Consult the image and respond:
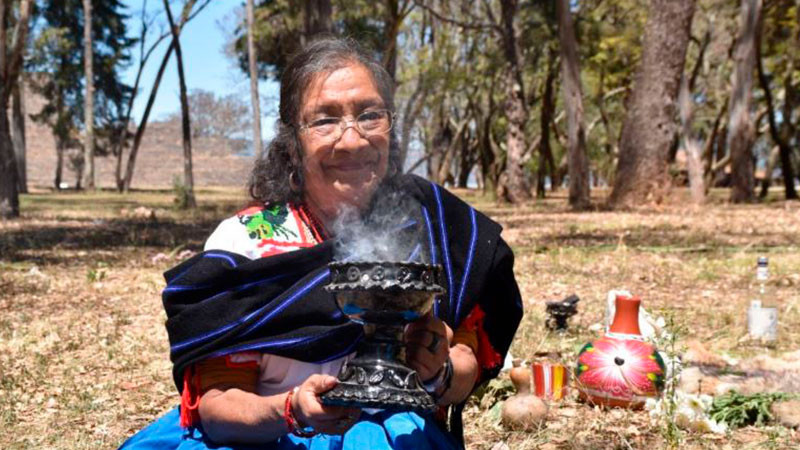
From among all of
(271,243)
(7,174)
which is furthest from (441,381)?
(7,174)

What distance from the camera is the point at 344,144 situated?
6.88 ft

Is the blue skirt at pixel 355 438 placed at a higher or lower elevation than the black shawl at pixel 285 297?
lower

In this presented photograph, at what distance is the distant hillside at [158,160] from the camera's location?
5244 cm

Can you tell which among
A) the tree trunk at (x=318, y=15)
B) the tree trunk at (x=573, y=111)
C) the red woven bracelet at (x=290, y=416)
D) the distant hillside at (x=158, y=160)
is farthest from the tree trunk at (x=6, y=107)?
the distant hillside at (x=158, y=160)

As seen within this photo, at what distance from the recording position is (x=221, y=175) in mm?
54406

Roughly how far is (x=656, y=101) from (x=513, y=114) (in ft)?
18.0

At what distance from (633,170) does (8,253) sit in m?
9.40

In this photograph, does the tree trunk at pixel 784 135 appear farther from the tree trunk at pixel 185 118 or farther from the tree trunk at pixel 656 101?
the tree trunk at pixel 185 118

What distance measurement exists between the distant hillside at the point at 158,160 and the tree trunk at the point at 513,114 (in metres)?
29.6

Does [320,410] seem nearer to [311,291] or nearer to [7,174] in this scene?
[311,291]

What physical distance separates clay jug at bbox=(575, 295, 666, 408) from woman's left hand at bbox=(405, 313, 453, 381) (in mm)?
1891

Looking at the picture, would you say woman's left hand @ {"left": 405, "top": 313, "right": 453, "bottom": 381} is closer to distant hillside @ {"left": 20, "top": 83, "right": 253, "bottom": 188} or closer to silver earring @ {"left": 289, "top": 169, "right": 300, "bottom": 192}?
silver earring @ {"left": 289, "top": 169, "right": 300, "bottom": 192}

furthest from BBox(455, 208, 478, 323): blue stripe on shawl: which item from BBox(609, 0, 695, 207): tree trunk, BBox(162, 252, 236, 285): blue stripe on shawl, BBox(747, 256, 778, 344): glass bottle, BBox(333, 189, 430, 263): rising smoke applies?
BBox(609, 0, 695, 207): tree trunk

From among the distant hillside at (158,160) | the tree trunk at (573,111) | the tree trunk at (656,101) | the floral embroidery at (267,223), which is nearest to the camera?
the floral embroidery at (267,223)
